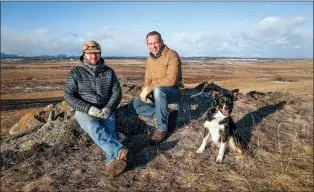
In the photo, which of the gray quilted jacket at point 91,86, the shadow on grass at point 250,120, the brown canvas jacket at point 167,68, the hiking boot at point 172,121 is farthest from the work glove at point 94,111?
the shadow on grass at point 250,120

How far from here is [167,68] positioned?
627cm

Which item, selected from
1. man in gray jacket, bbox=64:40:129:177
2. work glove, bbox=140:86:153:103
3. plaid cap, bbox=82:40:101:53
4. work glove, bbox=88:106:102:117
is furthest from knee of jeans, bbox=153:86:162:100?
plaid cap, bbox=82:40:101:53

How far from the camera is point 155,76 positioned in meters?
6.49

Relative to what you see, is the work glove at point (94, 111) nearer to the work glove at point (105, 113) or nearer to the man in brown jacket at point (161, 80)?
the work glove at point (105, 113)

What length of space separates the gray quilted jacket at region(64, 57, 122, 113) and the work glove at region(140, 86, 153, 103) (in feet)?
2.65

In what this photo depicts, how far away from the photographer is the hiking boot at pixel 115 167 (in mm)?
4750

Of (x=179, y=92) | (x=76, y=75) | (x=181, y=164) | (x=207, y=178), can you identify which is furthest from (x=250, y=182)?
(x=76, y=75)

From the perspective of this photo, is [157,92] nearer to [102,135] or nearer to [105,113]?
[105,113]

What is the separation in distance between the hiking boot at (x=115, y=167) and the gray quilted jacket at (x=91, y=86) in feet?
3.83

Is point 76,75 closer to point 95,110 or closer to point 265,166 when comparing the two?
point 95,110

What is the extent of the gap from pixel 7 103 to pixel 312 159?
1315 inches

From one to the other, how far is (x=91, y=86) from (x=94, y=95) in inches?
7.9

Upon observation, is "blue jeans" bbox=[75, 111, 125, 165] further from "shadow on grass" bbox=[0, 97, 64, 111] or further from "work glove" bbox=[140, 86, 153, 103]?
"shadow on grass" bbox=[0, 97, 64, 111]

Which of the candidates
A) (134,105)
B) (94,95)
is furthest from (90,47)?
(134,105)
